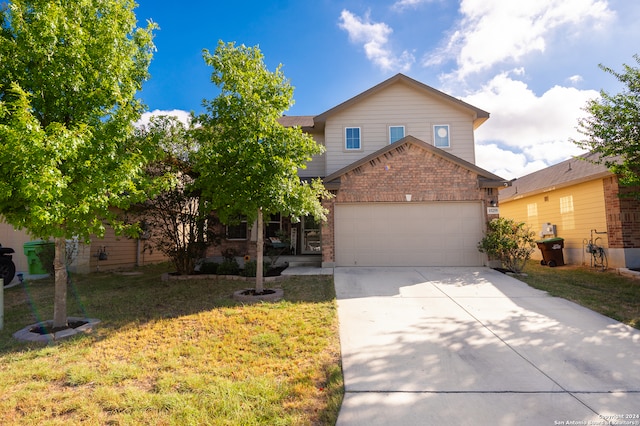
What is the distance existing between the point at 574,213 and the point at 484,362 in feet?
41.5

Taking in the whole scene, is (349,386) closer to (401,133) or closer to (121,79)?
(121,79)

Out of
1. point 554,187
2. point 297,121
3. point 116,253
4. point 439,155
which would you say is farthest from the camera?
point 297,121

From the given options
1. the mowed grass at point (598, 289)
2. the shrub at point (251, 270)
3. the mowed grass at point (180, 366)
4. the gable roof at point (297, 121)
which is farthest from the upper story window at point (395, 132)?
the mowed grass at point (180, 366)

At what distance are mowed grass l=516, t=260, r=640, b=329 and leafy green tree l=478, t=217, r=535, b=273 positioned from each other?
605mm

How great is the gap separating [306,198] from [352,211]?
13.6ft

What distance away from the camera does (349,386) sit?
345 cm

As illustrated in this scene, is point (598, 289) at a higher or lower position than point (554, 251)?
lower

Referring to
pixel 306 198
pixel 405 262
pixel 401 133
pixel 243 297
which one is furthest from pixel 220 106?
pixel 401 133

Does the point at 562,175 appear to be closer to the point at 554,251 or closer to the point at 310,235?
the point at 554,251

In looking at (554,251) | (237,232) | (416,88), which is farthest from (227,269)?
(554,251)

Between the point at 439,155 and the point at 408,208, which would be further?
the point at 408,208

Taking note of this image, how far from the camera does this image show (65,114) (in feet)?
17.0

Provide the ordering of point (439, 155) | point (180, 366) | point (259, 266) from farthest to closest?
point (439, 155), point (259, 266), point (180, 366)

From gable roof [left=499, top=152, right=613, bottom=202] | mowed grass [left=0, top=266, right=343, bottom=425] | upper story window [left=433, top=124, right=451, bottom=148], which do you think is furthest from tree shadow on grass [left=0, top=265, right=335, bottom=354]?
gable roof [left=499, top=152, right=613, bottom=202]
